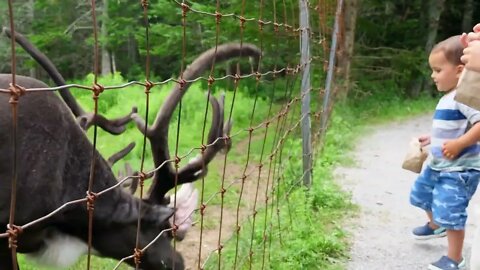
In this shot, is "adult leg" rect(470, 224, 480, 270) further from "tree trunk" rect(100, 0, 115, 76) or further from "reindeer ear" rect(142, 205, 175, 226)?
"tree trunk" rect(100, 0, 115, 76)

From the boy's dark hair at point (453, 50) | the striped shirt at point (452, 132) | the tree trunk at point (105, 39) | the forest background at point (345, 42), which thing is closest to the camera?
the boy's dark hair at point (453, 50)

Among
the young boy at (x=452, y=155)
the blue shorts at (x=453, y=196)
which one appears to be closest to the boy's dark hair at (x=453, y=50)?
the young boy at (x=452, y=155)

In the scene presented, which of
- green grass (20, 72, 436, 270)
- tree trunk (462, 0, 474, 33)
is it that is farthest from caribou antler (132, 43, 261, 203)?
tree trunk (462, 0, 474, 33)

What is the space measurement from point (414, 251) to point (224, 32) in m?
7.58

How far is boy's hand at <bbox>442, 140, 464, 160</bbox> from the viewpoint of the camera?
3.26m

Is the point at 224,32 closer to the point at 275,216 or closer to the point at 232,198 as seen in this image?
the point at 232,198

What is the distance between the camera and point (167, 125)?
321 centimetres

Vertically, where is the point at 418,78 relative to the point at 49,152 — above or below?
below

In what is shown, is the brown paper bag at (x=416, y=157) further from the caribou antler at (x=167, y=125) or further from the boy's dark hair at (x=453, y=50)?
the caribou antler at (x=167, y=125)

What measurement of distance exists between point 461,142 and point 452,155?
3.9 inches

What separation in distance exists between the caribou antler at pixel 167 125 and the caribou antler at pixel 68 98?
0.31 m

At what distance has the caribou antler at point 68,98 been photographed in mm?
3408

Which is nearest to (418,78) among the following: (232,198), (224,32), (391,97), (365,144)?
(391,97)

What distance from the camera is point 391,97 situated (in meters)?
13.8
